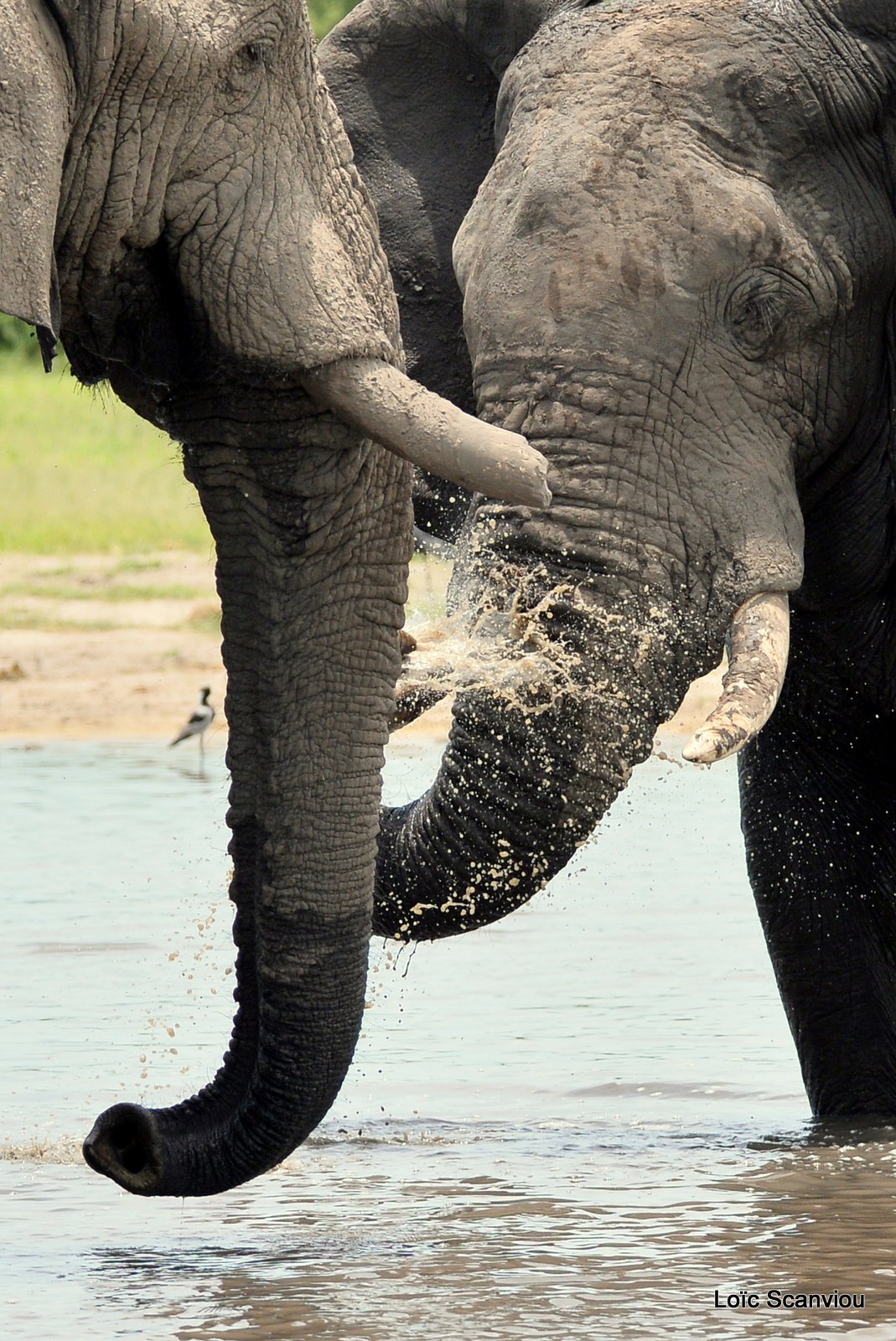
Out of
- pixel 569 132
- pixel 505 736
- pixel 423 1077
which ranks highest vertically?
pixel 569 132

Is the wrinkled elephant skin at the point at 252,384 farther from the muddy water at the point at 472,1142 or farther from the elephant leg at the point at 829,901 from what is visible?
the elephant leg at the point at 829,901

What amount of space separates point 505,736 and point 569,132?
1.00 meters

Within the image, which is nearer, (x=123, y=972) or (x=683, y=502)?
(x=683, y=502)

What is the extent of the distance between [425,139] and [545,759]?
1.61 m

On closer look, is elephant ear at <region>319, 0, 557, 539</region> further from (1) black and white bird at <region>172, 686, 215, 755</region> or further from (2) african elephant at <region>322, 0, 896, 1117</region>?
(1) black and white bird at <region>172, 686, 215, 755</region>

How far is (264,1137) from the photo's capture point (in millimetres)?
3859

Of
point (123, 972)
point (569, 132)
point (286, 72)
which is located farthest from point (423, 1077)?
point (286, 72)

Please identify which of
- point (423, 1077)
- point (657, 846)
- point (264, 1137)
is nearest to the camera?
point (264, 1137)

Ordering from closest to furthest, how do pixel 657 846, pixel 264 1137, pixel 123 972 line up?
pixel 264 1137 → pixel 123 972 → pixel 657 846

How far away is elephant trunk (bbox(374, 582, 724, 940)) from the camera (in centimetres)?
459

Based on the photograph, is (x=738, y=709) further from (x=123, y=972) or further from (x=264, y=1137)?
(x=123, y=972)

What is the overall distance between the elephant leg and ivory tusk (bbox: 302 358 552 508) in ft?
6.94
